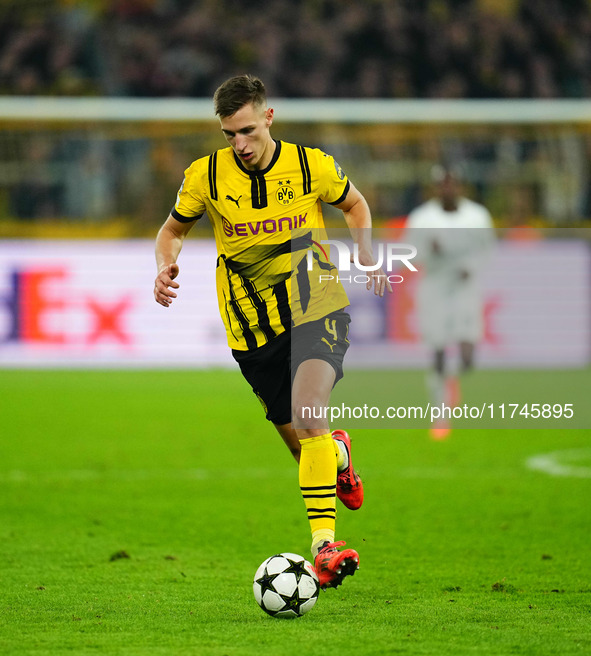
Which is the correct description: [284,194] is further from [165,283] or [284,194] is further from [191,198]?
[165,283]

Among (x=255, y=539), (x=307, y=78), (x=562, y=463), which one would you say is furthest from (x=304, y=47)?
(x=255, y=539)

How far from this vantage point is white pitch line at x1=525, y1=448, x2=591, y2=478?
26.4ft

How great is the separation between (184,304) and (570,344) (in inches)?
209

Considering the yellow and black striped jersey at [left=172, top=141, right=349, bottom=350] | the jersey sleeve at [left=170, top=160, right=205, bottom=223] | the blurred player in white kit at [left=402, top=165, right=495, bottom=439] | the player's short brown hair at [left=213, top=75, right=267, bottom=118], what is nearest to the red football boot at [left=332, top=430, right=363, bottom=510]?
the yellow and black striped jersey at [left=172, top=141, right=349, bottom=350]

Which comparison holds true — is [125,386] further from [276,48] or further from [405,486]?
[276,48]

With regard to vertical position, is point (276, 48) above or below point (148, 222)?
above

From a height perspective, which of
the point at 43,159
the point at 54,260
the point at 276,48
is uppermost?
the point at 276,48

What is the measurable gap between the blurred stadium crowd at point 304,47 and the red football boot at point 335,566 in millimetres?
15965

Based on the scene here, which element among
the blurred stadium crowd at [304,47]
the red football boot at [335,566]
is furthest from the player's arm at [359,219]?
the blurred stadium crowd at [304,47]

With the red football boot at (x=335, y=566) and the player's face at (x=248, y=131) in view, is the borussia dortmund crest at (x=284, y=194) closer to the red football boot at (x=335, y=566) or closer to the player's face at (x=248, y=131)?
the player's face at (x=248, y=131)

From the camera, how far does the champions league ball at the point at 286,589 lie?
409 centimetres

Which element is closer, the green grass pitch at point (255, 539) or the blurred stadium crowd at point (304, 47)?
the green grass pitch at point (255, 539)

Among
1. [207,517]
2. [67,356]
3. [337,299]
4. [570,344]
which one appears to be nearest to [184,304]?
[67,356]

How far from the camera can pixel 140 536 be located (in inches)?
233
